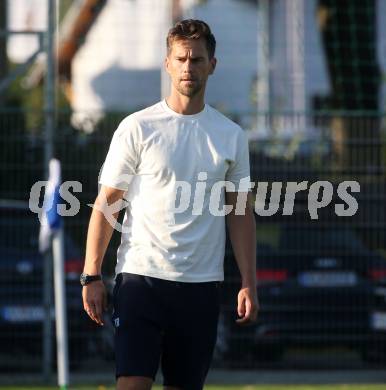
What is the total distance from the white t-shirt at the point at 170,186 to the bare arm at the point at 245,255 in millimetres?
153

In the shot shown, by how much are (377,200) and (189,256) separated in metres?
6.13

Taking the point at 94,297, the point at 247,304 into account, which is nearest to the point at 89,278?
the point at 94,297

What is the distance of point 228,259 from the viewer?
11.6m

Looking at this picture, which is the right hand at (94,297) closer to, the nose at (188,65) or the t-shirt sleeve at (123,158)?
the t-shirt sleeve at (123,158)

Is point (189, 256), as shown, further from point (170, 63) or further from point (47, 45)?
point (47, 45)

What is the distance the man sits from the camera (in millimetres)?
5738

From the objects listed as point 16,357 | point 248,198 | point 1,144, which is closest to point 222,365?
point 16,357

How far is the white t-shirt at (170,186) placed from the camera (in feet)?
18.9

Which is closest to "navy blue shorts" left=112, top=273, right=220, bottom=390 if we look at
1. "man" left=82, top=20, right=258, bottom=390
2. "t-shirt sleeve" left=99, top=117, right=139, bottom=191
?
"man" left=82, top=20, right=258, bottom=390

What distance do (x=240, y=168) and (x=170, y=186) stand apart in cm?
37

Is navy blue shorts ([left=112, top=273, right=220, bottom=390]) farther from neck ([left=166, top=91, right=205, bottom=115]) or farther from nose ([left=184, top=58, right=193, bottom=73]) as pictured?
nose ([left=184, top=58, right=193, bottom=73])

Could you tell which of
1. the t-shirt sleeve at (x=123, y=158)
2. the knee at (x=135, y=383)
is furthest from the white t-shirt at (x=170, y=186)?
the knee at (x=135, y=383)

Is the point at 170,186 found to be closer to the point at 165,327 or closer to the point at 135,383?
the point at 165,327

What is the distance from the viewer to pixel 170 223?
5758mm
